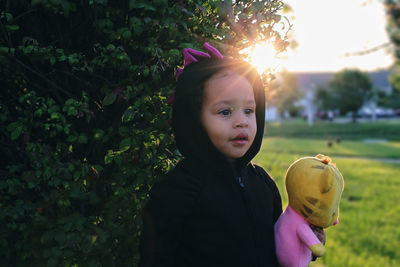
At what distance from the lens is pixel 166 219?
173 centimetres

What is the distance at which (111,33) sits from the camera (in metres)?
2.06

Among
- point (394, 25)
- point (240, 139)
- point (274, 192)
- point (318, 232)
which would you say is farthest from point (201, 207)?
point (394, 25)

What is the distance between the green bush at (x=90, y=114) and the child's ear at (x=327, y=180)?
0.89 metres

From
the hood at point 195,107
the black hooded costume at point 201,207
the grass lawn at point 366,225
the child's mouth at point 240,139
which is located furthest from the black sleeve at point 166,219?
the grass lawn at point 366,225

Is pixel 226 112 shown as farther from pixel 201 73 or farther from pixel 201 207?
pixel 201 207

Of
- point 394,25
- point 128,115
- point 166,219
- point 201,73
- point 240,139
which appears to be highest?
point 394,25

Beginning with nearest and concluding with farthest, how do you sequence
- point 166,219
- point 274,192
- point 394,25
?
point 166,219
point 274,192
point 394,25

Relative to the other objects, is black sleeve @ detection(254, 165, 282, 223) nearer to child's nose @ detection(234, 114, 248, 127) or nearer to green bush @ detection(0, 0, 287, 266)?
child's nose @ detection(234, 114, 248, 127)

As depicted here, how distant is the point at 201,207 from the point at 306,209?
1.91 ft

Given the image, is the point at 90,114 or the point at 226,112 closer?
the point at 226,112

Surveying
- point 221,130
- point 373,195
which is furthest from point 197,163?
point 373,195

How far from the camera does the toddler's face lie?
6.04 ft

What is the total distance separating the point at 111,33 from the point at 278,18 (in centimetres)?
108

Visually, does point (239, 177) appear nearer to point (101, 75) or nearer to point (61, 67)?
point (101, 75)
